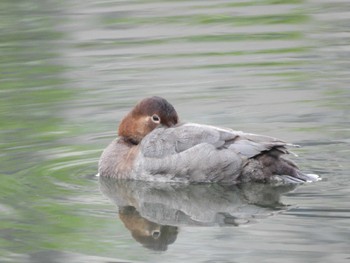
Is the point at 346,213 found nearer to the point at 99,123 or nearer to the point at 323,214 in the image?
the point at 323,214

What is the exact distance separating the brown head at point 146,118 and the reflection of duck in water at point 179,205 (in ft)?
1.66

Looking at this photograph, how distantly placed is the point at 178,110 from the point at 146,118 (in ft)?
5.75

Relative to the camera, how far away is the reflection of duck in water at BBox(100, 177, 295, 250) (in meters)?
9.17

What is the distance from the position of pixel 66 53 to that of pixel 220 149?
5.68m

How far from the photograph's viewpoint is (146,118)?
10.9 m

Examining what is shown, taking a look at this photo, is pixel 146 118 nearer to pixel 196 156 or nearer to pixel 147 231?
pixel 196 156

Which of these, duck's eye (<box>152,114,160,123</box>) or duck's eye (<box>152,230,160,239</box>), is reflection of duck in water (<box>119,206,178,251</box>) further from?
duck's eye (<box>152,114,160,123</box>)

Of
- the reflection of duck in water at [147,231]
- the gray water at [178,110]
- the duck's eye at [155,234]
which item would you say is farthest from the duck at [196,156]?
the duck's eye at [155,234]

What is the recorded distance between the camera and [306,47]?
1530cm

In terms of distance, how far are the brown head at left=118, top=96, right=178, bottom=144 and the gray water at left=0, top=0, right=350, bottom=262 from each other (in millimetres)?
471

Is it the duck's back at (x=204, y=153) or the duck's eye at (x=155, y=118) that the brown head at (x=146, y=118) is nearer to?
the duck's eye at (x=155, y=118)

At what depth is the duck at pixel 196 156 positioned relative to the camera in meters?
10.4

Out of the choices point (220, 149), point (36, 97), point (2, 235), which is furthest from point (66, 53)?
point (2, 235)

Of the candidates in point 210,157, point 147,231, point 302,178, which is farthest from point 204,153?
point 147,231
